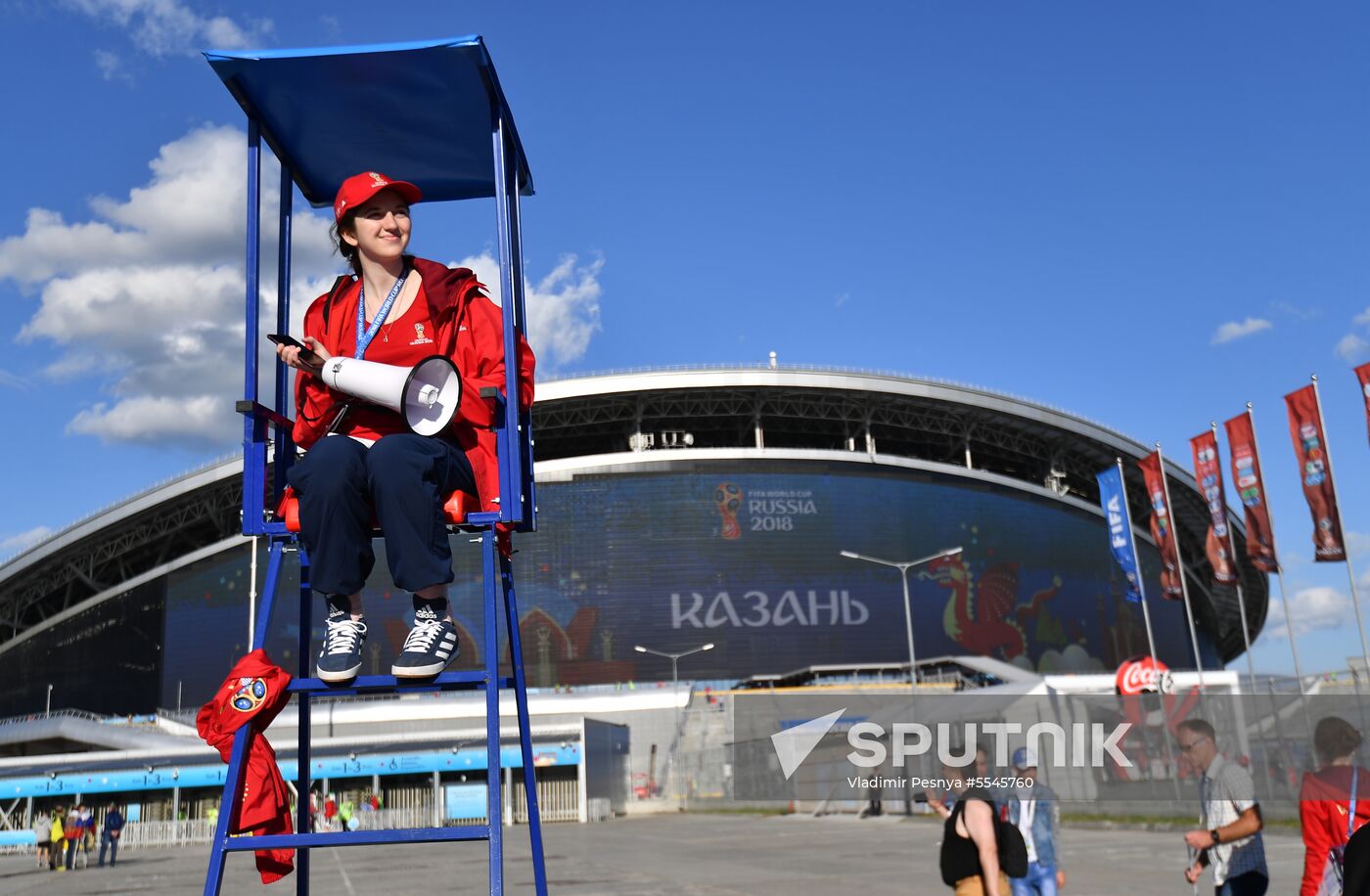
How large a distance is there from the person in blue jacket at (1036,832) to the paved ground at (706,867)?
18.0ft

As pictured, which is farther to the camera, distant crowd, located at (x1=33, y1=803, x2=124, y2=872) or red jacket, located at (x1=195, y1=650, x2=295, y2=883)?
distant crowd, located at (x1=33, y1=803, x2=124, y2=872)

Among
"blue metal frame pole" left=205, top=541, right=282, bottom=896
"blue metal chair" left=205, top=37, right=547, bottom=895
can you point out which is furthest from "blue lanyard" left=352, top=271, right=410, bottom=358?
"blue metal frame pole" left=205, top=541, right=282, bottom=896

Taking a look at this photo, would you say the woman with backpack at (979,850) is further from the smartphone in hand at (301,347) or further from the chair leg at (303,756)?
the smartphone in hand at (301,347)

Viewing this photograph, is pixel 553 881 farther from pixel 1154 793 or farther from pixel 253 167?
pixel 253 167

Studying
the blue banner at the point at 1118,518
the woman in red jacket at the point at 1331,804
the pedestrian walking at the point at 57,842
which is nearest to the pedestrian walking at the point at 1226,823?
the woman in red jacket at the point at 1331,804

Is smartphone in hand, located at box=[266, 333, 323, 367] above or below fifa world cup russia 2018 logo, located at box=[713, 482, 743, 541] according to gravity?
below

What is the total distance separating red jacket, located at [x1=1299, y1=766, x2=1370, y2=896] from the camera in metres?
5.44

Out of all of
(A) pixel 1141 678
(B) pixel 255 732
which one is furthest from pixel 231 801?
(A) pixel 1141 678

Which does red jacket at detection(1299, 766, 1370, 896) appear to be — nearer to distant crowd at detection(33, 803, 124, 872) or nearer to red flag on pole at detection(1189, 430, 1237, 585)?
distant crowd at detection(33, 803, 124, 872)

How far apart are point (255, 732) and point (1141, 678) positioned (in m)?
38.9

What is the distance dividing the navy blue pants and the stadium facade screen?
5243 cm

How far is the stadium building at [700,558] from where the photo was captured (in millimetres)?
57219

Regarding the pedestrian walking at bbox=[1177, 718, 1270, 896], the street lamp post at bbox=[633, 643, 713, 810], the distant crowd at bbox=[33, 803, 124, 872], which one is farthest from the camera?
the street lamp post at bbox=[633, 643, 713, 810]

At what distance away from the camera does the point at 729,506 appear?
58375 millimetres
